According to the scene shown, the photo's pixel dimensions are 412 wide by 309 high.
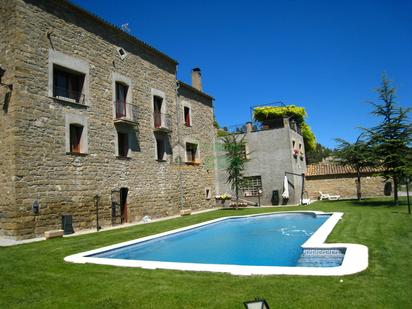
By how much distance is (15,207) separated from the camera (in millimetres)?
10234

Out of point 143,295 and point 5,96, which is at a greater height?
point 5,96

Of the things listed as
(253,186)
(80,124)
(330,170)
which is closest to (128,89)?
(80,124)

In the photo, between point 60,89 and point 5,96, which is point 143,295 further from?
point 60,89

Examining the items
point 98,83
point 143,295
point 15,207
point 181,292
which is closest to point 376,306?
point 181,292

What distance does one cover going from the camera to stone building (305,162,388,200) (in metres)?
23.3

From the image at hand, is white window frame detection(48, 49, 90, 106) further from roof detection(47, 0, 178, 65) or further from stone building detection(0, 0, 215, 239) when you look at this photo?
roof detection(47, 0, 178, 65)

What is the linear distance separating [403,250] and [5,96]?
12.1 meters

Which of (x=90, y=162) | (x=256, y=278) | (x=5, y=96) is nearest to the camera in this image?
(x=256, y=278)

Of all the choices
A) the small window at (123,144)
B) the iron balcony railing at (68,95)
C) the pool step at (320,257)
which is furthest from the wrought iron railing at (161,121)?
the pool step at (320,257)

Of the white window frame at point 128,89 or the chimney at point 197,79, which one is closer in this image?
the white window frame at point 128,89

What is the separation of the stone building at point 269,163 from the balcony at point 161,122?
632 centimetres

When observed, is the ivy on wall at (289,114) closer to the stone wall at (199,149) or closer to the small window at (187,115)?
the stone wall at (199,149)

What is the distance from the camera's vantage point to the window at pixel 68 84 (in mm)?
12494

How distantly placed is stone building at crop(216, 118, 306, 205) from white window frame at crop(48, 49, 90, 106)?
11461mm
